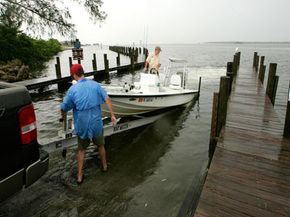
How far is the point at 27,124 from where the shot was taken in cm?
267

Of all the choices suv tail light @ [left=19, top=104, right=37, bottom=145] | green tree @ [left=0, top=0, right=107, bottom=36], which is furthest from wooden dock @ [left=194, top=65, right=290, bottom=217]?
green tree @ [left=0, top=0, right=107, bottom=36]

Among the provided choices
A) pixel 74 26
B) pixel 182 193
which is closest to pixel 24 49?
pixel 74 26

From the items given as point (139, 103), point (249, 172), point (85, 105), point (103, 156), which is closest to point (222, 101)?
point (249, 172)

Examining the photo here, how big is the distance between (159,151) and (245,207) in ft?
12.4

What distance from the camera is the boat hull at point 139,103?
761cm

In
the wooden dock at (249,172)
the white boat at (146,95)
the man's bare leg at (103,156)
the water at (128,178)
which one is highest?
the white boat at (146,95)

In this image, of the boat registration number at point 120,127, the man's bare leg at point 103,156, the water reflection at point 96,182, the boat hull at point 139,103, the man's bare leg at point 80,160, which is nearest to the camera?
the water reflection at point 96,182

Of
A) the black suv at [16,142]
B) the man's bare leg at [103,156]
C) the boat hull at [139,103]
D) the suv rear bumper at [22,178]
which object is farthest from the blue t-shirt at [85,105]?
the boat hull at [139,103]

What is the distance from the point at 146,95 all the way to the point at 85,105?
160 inches

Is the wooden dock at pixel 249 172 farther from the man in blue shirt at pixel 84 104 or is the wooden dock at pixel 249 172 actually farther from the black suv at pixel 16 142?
the man in blue shirt at pixel 84 104

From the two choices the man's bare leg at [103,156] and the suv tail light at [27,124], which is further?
the man's bare leg at [103,156]

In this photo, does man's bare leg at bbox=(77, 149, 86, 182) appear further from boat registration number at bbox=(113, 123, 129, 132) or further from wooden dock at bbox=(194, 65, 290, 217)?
wooden dock at bbox=(194, 65, 290, 217)

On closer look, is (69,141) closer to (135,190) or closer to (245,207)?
(135,190)

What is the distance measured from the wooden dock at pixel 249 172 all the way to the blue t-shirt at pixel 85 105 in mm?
2193
